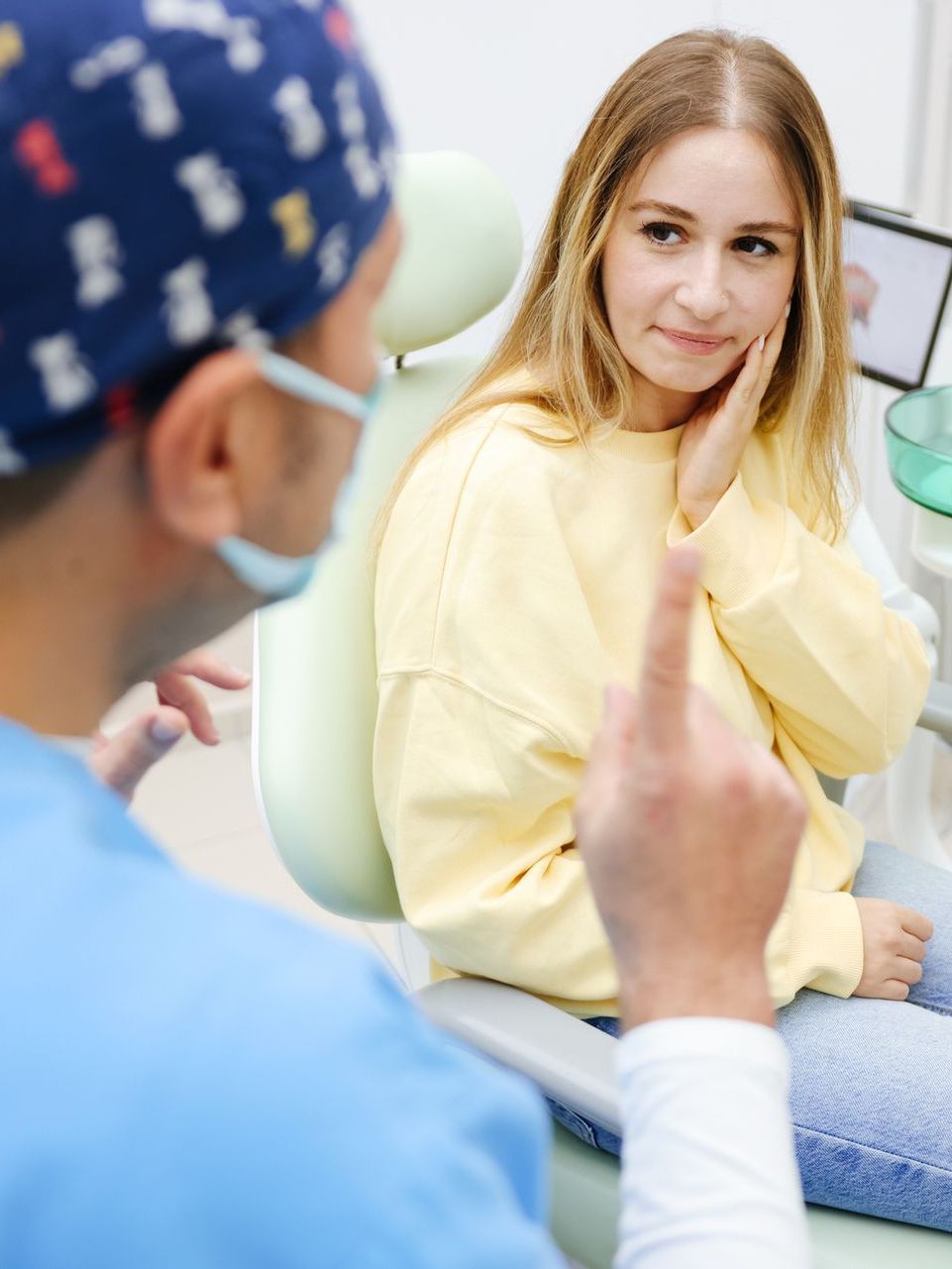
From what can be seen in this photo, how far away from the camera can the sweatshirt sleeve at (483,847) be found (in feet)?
3.80

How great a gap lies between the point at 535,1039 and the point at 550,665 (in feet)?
0.97

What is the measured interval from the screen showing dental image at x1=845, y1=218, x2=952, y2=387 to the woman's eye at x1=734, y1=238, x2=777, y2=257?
40 centimetres

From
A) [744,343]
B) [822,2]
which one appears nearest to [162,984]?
[744,343]

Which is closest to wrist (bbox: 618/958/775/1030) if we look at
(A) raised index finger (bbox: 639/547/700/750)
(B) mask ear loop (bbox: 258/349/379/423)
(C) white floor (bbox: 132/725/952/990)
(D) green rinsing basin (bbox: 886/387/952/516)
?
(A) raised index finger (bbox: 639/547/700/750)

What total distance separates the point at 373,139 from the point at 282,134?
0.05 m

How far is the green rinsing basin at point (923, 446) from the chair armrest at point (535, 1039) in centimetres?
67

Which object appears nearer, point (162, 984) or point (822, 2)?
point (162, 984)

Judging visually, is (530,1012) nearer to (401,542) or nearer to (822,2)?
(401,542)

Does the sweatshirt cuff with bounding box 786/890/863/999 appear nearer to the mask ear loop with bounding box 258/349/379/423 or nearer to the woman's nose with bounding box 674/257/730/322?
the woman's nose with bounding box 674/257/730/322

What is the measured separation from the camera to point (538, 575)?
1206mm

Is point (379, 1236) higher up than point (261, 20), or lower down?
lower down

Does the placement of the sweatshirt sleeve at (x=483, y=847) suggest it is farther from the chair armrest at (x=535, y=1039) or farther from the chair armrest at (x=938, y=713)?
the chair armrest at (x=938, y=713)

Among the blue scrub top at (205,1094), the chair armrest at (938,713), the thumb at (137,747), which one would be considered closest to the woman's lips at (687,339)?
the chair armrest at (938,713)

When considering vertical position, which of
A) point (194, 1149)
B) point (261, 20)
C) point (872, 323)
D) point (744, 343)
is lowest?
point (872, 323)
